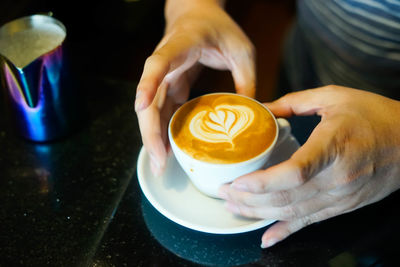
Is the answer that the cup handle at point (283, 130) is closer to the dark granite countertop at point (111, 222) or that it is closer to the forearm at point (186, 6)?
the dark granite countertop at point (111, 222)

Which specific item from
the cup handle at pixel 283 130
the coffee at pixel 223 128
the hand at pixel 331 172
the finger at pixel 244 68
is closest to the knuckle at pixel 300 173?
the hand at pixel 331 172

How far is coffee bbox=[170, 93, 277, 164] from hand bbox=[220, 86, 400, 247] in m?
0.08

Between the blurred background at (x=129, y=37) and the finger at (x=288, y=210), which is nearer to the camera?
the finger at (x=288, y=210)

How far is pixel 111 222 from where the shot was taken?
88cm

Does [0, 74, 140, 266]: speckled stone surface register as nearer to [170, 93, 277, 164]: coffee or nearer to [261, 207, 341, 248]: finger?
[170, 93, 277, 164]: coffee

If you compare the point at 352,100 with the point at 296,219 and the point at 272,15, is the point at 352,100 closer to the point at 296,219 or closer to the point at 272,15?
the point at 296,219

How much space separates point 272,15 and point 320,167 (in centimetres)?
241

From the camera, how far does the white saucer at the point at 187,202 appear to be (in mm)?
823

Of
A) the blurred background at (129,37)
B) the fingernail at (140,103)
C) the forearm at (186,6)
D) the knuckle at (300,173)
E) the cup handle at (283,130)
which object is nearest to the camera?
the knuckle at (300,173)

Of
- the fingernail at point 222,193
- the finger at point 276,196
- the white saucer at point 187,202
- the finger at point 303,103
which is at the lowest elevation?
the white saucer at point 187,202

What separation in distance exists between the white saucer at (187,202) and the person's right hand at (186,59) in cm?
4

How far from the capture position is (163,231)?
0.87 m

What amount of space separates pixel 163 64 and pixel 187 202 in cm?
28

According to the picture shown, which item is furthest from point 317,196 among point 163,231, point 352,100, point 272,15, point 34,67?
point 272,15
